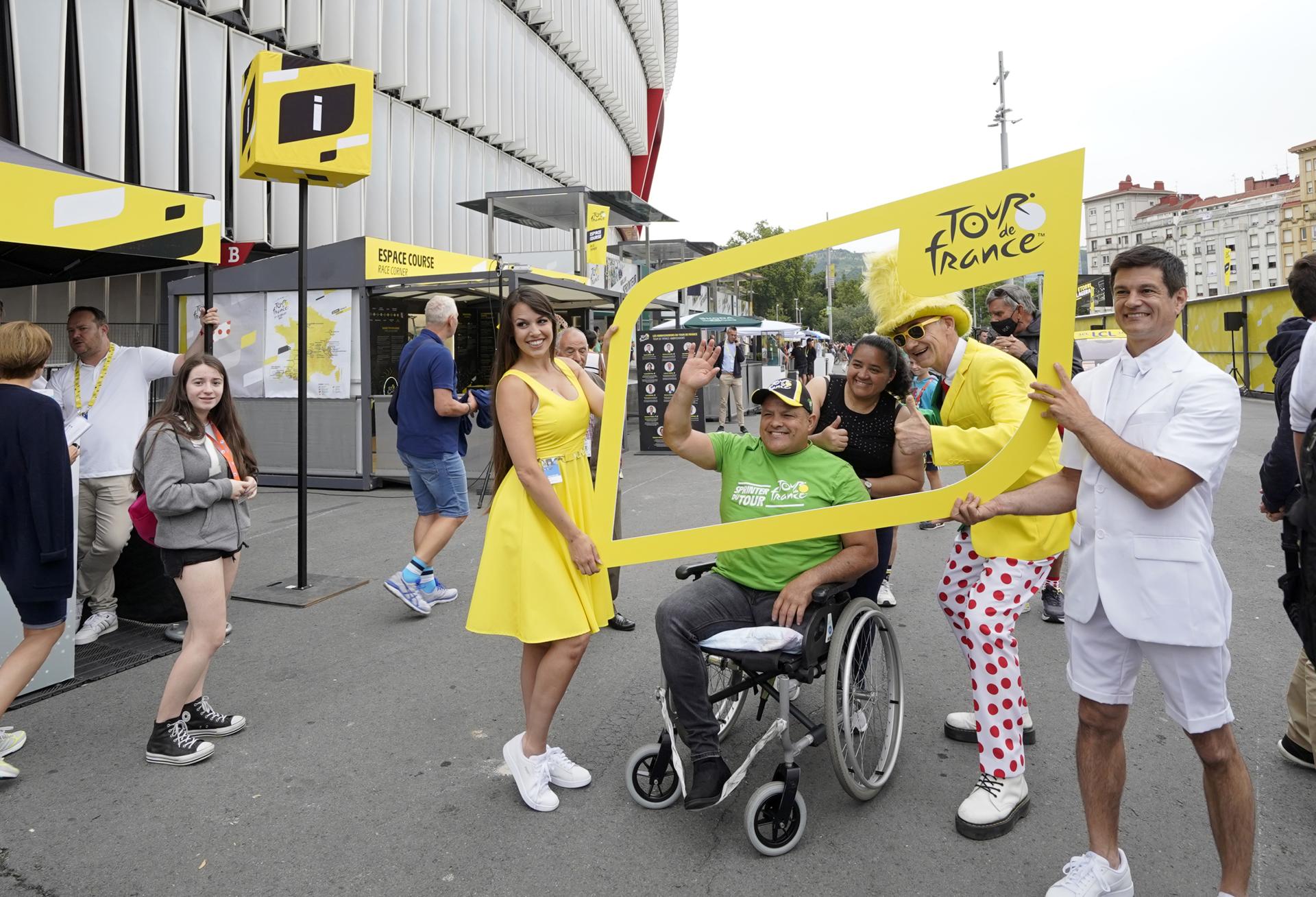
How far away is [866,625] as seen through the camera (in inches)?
133

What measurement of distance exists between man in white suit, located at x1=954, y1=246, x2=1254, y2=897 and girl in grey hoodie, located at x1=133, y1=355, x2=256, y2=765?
10.3ft

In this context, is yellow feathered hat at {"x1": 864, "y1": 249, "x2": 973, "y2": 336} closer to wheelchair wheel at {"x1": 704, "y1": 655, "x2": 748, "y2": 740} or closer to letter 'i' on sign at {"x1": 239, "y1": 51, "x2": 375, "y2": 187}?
wheelchair wheel at {"x1": 704, "y1": 655, "x2": 748, "y2": 740}

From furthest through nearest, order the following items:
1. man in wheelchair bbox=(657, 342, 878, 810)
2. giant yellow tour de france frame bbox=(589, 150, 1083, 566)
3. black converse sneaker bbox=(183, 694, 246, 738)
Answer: black converse sneaker bbox=(183, 694, 246, 738)
man in wheelchair bbox=(657, 342, 878, 810)
giant yellow tour de france frame bbox=(589, 150, 1083, 566)

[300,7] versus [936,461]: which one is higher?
[300,7]

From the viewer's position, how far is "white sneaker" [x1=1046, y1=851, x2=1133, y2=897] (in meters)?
2.57

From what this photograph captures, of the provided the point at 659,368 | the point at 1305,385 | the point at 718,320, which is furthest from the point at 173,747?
the point at 718,320

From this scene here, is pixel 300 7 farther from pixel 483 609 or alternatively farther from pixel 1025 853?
pixel 1025 853

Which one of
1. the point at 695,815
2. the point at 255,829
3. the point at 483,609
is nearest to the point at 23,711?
the point at 255,829

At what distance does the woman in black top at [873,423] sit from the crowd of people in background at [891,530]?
1cm

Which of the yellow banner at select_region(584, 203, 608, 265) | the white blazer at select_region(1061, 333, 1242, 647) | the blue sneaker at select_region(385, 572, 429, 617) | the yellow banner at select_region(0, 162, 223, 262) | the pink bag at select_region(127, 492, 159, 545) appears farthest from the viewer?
the yellow banner at select_region(584, 203, 608, 265)

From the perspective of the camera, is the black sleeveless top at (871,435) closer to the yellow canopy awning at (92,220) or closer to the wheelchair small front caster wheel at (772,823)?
the wheelchair small front caster wheel at (772,823)

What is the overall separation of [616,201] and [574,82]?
20151 millimetres

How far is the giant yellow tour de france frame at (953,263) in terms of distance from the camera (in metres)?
2.52

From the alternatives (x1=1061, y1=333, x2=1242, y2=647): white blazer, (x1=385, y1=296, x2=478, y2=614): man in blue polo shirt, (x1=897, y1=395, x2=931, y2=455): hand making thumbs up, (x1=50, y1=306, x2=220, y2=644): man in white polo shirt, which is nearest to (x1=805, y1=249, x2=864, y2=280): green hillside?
(x1=897, y1=395, x2=931, y2=455): hand making thumbs up
